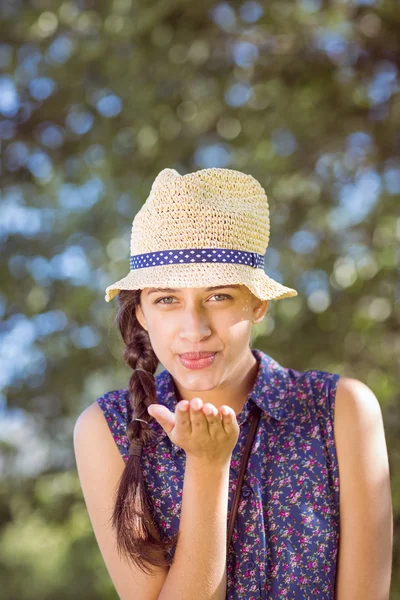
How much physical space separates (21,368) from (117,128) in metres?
1.54

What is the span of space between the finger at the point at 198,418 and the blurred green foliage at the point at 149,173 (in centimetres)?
255

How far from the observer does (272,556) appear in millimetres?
2020

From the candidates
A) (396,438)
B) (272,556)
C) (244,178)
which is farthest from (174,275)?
(396,438)

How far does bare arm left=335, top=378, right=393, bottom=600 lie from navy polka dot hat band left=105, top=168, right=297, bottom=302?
395 mm

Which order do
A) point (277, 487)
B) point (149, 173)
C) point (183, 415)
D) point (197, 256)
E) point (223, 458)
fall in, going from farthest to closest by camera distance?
1. point (149, 173)
2. point (277, 487)
3. point (197, 256)
4. point (223, 458)
5. point (183, 415)

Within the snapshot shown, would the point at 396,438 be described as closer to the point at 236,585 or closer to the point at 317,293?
the point at 317,293

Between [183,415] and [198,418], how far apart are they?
3 cm

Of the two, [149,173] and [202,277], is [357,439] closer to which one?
[202,277]

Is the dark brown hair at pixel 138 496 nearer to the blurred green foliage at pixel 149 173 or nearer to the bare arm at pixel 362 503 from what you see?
the bare arm at pixel 362 503

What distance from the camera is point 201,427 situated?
174 centimetres

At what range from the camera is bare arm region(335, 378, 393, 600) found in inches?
79.0

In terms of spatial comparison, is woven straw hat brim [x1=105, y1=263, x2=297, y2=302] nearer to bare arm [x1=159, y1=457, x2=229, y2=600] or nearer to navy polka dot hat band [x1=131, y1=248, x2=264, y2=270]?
navy polka dot hat band [x1=131, y1=248, x2=264, y2=270]

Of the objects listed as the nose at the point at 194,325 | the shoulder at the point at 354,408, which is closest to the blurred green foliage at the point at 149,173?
the shoulder at the point at 354,408

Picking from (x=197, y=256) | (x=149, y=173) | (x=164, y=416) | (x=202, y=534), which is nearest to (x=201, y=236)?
(x=197, y=256)
